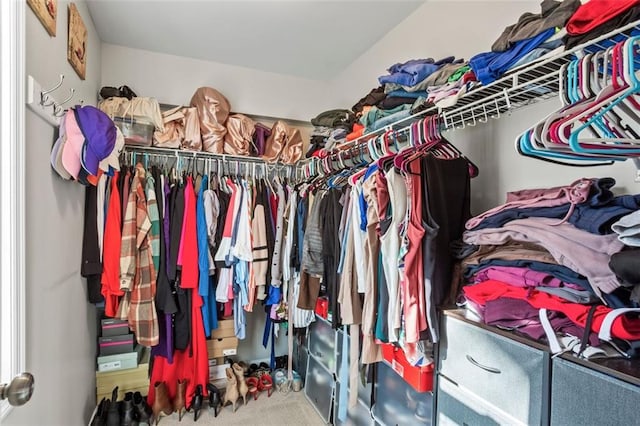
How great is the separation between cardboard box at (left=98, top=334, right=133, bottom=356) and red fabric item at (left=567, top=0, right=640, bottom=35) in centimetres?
288

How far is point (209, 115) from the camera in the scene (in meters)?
2.62

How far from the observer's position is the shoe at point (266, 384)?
2648mm

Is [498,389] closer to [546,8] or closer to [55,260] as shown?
[546,8]

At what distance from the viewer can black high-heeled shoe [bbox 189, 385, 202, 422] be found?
7.59 ft

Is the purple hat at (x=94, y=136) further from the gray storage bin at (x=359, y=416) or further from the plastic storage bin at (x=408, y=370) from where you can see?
the gray storage bin at (x=359, y=416)

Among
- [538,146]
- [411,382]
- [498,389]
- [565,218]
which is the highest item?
[538,146]

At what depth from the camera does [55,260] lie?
57.8 inches

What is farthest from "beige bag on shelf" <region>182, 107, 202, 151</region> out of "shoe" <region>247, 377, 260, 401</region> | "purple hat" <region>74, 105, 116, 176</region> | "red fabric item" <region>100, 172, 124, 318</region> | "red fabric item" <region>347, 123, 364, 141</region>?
"shoe" <region>247, 377, 260, 401</region>

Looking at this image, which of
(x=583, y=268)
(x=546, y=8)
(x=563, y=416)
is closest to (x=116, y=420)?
(x=563, y=416)

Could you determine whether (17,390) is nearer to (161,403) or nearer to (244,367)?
(161,403)

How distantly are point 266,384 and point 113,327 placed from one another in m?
1.25

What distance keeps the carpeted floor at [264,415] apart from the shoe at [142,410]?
112 millimetres

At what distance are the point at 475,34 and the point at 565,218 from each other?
116 centimetres

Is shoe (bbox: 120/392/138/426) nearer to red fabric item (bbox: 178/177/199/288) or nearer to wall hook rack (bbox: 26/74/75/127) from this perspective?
red fabric item (bbox: 178/177/199/288)
